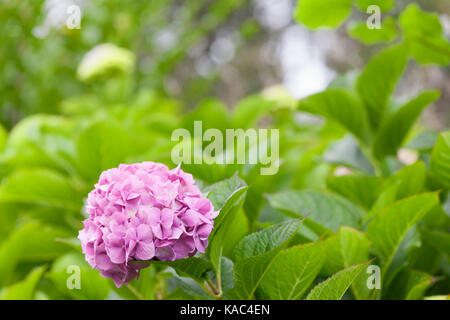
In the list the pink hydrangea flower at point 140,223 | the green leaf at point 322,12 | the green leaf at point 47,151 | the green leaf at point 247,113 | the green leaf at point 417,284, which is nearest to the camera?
the pink hydrangea flower at point 140,223

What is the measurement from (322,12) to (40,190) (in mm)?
508

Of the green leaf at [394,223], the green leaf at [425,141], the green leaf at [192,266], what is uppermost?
the green leaf at [425,141]

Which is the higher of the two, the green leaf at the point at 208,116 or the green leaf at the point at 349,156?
the green leaf at the point at 208,116

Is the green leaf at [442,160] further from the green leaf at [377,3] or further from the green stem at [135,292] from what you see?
the green stem at [135,292]

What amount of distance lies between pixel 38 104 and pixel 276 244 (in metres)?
1.79

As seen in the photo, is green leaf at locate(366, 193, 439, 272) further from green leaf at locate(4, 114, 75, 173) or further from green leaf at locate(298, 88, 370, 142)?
green leaf at locate(4, 114, 75, 173)

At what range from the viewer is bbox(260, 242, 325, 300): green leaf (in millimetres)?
420

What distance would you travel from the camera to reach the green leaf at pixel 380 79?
2.21ft

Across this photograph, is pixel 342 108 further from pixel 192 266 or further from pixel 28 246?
pixel 28 246

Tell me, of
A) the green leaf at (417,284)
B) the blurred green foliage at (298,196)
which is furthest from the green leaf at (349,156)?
the green leaf at (417,284)

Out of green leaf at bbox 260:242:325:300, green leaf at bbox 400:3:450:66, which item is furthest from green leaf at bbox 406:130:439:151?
green leaf at bbox 260:242:325:300

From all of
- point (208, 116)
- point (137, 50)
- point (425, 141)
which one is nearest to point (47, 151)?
point (208, 116)

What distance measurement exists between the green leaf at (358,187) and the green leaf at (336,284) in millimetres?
248
